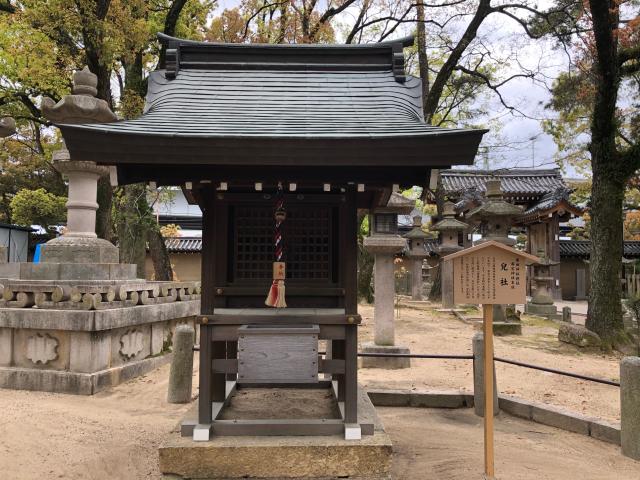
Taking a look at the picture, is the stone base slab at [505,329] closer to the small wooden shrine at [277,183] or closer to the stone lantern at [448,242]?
the stone lantern at [448,242]

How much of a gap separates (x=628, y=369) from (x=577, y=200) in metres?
26.4

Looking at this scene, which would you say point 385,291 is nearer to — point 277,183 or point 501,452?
point 501,452

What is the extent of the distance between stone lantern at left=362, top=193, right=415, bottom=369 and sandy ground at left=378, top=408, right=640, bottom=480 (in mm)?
2976

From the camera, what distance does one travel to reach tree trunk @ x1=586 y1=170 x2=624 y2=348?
10.4 m

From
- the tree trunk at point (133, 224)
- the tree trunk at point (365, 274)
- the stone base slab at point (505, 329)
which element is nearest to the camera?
the stone base slab at point (505, 329)

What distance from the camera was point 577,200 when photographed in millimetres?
27812

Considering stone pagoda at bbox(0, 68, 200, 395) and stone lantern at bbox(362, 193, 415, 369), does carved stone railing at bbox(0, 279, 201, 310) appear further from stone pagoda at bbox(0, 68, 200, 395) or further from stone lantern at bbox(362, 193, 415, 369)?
stone lantern at bbox(362, 193, 415, 369)

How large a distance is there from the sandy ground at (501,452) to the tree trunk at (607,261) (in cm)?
578

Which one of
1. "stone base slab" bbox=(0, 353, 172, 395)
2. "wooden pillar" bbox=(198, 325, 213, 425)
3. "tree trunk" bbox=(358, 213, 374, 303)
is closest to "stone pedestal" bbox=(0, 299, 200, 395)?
"stone base slab" bbox=(0, 353, 172, 395)

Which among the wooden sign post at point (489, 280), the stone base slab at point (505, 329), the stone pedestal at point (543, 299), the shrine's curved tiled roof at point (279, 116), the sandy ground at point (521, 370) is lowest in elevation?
the sandy ground at point (521, 370)

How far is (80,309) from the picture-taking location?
7117 mm

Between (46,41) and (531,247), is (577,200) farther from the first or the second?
(46,41)

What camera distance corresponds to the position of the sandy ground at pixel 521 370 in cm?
718

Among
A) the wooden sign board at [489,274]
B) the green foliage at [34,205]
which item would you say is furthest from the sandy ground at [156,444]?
the green foliage at [34,205]
